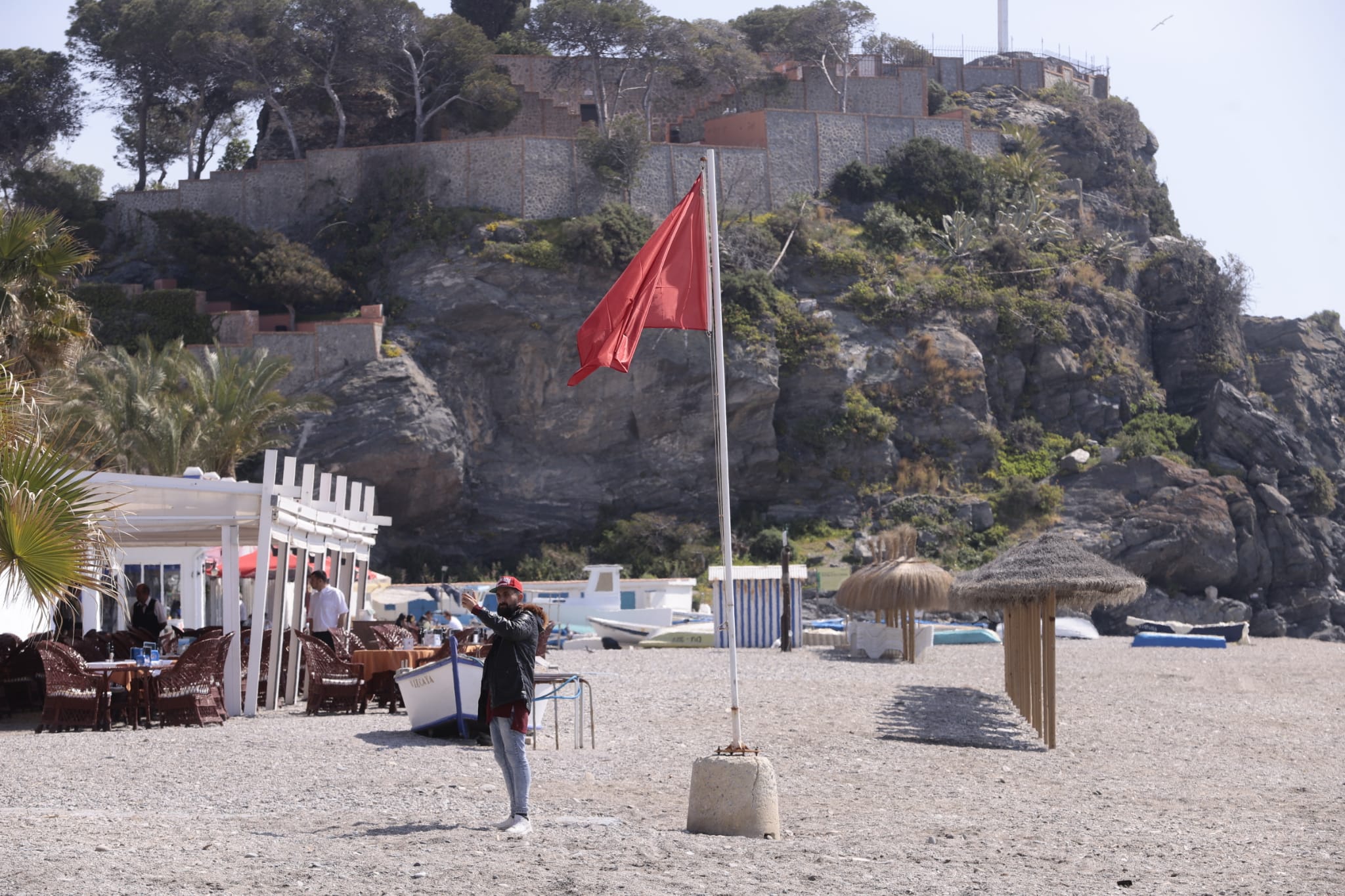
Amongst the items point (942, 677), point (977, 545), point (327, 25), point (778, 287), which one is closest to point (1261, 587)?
point (977, 545)

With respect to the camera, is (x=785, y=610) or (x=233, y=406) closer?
(x=785, y=610)

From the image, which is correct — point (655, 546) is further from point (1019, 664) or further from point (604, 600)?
point (1019, 664)

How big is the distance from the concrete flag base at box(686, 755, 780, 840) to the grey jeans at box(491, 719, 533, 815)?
0.96m

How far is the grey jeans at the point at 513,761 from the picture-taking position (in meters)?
A: 7.64

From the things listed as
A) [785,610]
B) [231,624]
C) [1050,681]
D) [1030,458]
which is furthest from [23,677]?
[1030,458]

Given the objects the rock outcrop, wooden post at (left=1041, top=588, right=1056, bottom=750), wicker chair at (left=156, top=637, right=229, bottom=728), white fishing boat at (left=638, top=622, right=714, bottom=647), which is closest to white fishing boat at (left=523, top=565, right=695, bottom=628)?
white fishing boat at (left=638, top=622, right=714, bottom=647)

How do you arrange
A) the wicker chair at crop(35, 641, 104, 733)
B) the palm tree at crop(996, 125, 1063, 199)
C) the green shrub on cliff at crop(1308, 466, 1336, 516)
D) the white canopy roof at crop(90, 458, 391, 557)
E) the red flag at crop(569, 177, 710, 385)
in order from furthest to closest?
the palm tree at crop(996, 125, 1063, 199) → the green shrub on cliff at crop(1308, 466, 1336, 516) → the white canopy roof at crop(90, 458, 391, 557) → the wicker chair at crop(35, 641, 104, 733) → the red flag at crop(569, 177, 710, 385)

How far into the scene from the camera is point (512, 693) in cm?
772

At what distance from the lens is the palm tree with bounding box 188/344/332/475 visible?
2930cm

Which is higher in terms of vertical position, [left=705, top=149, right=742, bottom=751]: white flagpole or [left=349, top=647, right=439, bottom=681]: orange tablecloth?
[left=705, top=149, right=742, bottom=751]: white flagpole

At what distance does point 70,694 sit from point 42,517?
5595 millimetres

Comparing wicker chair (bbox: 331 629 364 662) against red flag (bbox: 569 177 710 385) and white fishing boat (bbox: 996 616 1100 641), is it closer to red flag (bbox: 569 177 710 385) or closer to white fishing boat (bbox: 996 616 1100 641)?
red flag (bbox: 569 177 710 385)

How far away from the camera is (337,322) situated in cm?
4006

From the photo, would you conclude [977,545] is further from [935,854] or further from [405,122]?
[935,854]
